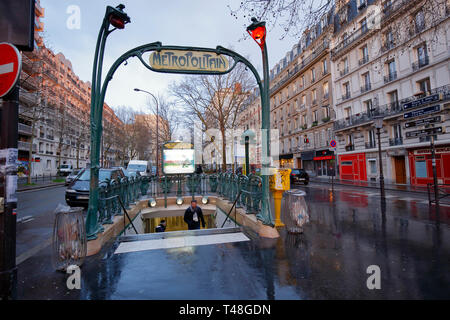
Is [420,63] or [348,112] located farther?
[348,112]

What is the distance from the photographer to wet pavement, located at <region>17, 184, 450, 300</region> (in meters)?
2.58

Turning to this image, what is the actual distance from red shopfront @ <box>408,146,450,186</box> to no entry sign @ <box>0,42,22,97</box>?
906 inches

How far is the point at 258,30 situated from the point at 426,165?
20239 mm

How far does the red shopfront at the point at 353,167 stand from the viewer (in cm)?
2315

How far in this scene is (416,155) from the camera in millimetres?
18266

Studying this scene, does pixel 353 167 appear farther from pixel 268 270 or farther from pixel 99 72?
pixel 99 72

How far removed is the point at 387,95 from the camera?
812 inches

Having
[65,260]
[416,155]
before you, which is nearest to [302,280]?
Result: [65,260]

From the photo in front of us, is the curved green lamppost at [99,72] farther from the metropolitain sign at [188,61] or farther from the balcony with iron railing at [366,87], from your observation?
the balcony with iron railing at [366,87]

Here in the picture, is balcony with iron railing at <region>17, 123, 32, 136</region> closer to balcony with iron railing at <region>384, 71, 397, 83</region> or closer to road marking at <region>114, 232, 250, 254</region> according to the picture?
road marking at <region>114, 232, 250, 254</region>

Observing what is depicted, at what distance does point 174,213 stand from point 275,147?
31.4 metres

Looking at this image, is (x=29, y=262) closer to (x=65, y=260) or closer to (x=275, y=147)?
(x=65, y=260)

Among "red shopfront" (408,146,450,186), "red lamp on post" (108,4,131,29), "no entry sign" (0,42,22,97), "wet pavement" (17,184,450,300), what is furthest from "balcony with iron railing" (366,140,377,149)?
"no entry sign" (0,42,22,97)

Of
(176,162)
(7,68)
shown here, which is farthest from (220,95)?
(7,68)
